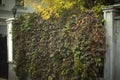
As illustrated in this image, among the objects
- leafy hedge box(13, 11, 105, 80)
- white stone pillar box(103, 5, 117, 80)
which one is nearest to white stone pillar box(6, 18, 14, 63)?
leafy hedge box(13, 11, 105, 80)

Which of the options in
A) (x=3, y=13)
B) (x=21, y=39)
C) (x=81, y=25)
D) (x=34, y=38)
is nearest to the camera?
(x=81, y=25)

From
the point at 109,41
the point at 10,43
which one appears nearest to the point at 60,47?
the point at 109,41

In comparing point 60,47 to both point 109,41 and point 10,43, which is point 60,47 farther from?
point 10,43

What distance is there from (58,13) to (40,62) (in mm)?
1981

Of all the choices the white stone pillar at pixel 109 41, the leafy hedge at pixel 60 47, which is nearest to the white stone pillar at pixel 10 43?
the leafy hedge at pixel 60 47

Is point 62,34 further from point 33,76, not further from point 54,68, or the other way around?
point 33,76

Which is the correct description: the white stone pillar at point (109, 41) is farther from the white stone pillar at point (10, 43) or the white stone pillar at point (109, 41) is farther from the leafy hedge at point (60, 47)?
the white stone pillar at point (10, 43)

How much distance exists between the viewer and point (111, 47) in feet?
22.8

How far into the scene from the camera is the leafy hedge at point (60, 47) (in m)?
7.19

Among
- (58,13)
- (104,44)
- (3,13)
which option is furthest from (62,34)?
(3,13)

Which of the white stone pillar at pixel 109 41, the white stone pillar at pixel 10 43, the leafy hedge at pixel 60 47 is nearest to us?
the white stone pillar at pixel 109 41

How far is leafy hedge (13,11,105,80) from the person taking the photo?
7188 millimetres

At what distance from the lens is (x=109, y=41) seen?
23.0ft

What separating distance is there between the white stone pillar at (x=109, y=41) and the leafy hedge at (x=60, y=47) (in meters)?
0.15
